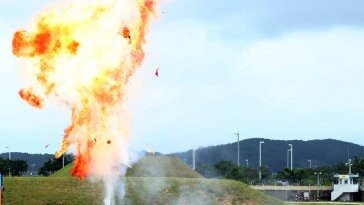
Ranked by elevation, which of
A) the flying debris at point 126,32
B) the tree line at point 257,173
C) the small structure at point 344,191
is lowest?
the small structure at point 344,191

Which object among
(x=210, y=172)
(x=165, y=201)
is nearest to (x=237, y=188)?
(x=165, y=201)

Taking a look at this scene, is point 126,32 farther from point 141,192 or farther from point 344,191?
point 344,191

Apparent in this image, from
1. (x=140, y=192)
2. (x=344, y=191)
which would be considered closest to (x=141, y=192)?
(x=140, y=192)

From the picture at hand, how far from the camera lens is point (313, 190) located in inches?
5098

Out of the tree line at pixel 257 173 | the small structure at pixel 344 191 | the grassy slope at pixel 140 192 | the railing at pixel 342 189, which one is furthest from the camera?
the tree line at pixel 257 173

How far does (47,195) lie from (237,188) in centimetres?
2251

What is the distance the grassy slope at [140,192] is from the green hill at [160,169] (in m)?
16.0

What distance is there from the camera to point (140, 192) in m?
82.2

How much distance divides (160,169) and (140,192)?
1335 inches

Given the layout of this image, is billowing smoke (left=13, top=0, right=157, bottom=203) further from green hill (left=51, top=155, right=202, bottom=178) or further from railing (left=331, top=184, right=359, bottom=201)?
railing (left=331, top=184, right=359, bottom=201)

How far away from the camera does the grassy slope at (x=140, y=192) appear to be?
78312 millimetres

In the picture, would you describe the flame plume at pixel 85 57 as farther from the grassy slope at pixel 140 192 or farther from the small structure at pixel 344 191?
the small structure at pixel 344 191

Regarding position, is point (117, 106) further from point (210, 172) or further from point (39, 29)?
point (210, 172)

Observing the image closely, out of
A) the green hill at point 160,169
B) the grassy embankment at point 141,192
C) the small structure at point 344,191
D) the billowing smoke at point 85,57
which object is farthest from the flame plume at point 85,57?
the small structure at point 344,191
